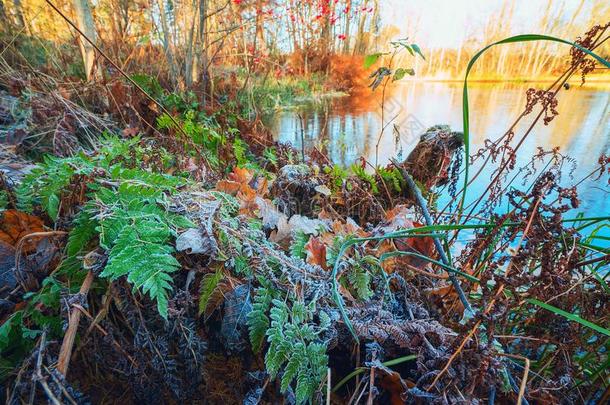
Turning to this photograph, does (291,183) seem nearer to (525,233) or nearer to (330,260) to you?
(330,260)

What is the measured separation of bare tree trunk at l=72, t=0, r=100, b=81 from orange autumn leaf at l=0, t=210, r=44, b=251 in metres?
2.42

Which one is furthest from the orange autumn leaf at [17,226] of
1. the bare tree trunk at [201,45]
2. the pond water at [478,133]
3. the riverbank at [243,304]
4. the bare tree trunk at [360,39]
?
the bare tree trunk at [360,39]

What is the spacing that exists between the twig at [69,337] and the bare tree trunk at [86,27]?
9.11 ft

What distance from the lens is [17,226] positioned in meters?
0.82

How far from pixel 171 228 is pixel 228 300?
239 mm

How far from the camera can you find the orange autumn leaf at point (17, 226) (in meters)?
0.79

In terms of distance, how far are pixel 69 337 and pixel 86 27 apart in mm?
2945

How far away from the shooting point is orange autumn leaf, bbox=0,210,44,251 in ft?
2.59

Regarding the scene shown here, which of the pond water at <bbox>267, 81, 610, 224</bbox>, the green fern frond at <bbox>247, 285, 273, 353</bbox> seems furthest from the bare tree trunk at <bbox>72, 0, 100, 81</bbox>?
the green fern frond at <bbox>247, 285, 273, 353</bbox>

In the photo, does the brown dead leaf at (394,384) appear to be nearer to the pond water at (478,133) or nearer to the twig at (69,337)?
the twig at (69,337)

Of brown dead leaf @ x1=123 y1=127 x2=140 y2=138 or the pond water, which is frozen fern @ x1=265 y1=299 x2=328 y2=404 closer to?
the pond water

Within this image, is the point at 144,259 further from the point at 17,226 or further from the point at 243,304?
the point at 17,226

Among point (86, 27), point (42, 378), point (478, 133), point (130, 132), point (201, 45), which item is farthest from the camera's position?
point (478, 133)

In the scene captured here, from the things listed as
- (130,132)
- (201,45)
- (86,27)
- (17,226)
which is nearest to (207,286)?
(17,226)
